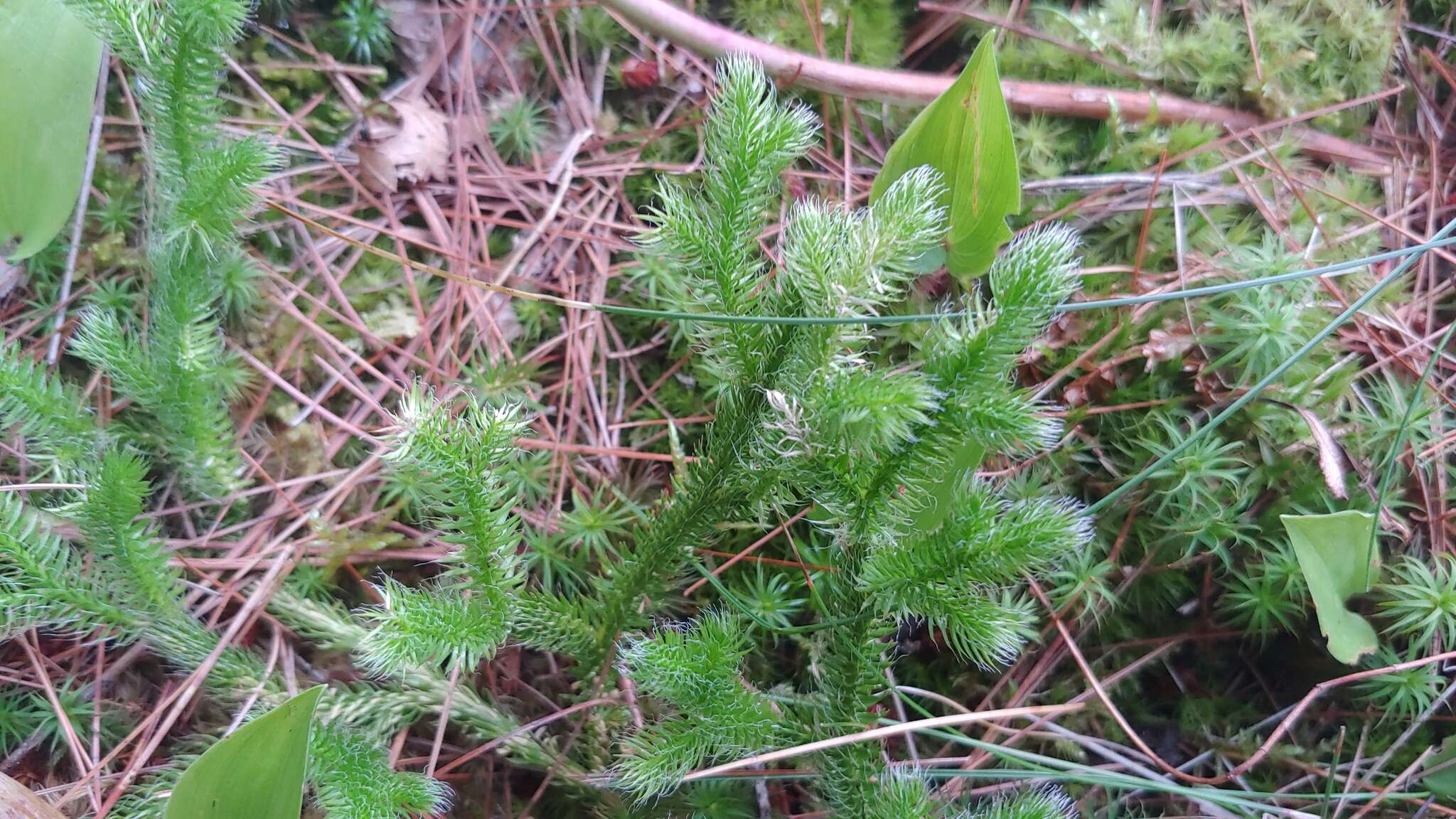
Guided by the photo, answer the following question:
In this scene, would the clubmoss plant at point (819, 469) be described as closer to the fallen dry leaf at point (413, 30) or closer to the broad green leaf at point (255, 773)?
the broad green leaf at point (255, 773)

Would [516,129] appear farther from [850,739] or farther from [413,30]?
[850,739]

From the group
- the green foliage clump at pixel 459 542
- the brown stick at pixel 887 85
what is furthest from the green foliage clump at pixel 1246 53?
the green foliage clump at pixel 459 542

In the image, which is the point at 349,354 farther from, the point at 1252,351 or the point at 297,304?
the point at 1252,351

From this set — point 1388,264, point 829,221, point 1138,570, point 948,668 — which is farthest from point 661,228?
point 1388,264

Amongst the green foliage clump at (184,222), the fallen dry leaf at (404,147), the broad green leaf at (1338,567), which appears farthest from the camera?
the fallen dry leaf at (404,147)

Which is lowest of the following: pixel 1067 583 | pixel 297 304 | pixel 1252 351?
pixel 1067 583

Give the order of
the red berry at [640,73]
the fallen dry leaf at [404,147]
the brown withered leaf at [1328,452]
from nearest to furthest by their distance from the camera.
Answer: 1. the brown withered leaf at [1328,452]
2. the fallen dry leaf at [404,147]
3. the red berry at [640,73]
